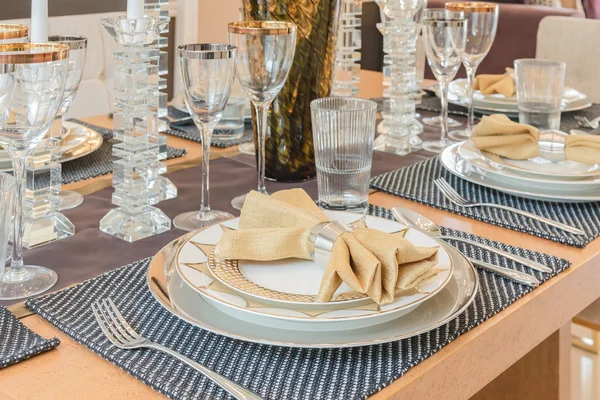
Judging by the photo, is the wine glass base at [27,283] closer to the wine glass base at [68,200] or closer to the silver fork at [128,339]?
the silver fork at [128,339]

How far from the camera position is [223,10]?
3.77 m

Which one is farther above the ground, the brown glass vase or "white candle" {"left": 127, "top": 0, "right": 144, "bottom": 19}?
"white candle" {"left": 127, "top": 0, "right": 144, "bottom": 19}

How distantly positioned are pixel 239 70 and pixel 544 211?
42 centimetres

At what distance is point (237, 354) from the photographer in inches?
23.8

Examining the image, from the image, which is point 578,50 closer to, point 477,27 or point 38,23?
point 477,27

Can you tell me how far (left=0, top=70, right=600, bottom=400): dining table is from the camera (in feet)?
1.89

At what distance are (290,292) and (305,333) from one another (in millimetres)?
51

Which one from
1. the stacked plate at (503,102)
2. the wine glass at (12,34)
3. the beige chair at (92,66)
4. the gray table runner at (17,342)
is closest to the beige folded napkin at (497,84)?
the stacked plate at (503,102)

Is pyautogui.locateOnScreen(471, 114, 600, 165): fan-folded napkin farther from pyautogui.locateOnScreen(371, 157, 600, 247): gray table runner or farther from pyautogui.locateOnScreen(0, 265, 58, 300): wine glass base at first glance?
pyautogui.locateOnScreen(0, 265, 58, 300): wine glass base

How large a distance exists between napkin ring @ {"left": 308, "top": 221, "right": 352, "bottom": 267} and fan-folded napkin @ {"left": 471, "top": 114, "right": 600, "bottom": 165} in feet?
1.57

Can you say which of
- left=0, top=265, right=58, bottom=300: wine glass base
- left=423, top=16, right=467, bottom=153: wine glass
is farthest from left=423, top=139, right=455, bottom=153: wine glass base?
left=0, top=265, right=58, bottom=300: wine glass base

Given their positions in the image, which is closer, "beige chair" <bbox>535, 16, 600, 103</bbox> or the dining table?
the dining table

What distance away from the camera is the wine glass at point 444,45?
4.01ft

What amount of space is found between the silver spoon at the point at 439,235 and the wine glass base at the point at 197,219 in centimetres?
21
